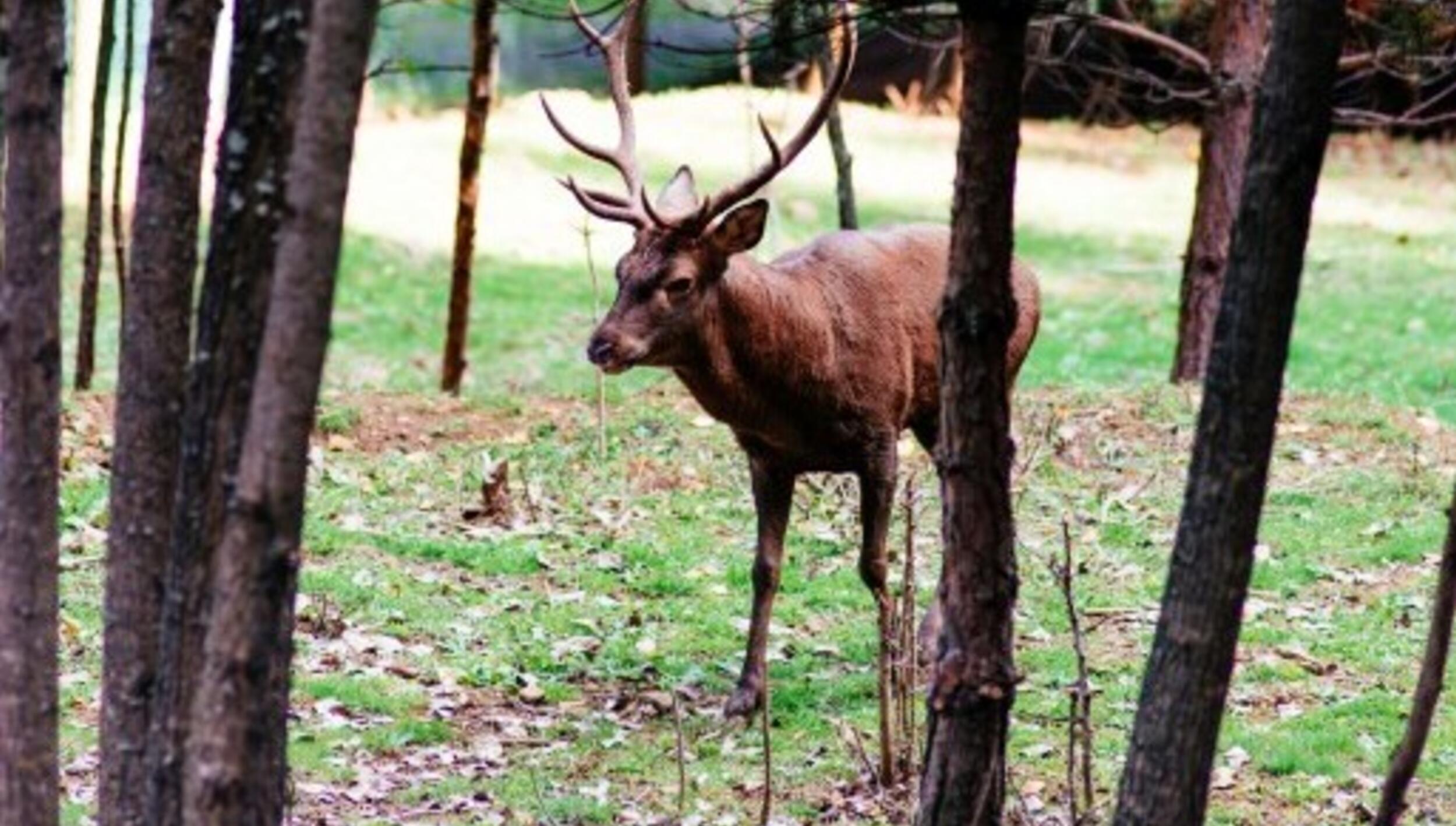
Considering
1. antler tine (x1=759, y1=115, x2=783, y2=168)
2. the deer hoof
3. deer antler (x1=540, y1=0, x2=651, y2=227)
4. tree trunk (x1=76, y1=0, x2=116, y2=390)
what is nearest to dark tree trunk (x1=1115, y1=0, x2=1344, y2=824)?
antler tine (x1=759, y1=115, x2=783, y2=168)

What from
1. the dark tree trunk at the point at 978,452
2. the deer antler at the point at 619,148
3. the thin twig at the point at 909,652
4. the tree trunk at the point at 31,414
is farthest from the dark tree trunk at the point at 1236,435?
the deer antler at the point at 619,148

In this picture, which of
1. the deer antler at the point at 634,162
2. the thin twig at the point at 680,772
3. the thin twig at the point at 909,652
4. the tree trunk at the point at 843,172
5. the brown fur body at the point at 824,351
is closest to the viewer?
the thin twig at the point at 680,772

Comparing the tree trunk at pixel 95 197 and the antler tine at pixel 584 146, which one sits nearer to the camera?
the antler tine at pixel 584 146

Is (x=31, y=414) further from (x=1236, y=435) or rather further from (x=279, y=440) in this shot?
(x=1236, y=435)

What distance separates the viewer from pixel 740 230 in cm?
792

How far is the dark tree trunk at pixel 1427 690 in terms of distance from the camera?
464 centimetres

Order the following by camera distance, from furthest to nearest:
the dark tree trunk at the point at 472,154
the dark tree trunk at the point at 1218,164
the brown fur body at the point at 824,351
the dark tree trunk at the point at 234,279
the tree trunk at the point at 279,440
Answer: the dark tree trunk at the point at 1218,164
the dark tree trunk at the point at 472,154
the brown fur body at the point at 824,351
the dark tree trunk at the point at 234,279
the tree trunk at the point at 279,440

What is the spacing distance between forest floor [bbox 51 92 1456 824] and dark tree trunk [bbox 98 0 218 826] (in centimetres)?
223

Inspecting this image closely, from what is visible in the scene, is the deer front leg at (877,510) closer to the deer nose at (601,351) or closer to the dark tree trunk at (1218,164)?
the deer nose at (601,351)

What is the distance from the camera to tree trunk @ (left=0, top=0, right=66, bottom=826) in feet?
14.0

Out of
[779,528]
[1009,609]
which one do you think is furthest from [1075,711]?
[779,528]

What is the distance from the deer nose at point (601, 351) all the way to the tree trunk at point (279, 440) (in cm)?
387

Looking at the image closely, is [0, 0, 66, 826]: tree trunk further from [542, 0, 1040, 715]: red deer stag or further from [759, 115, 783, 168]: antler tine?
[542, 0, 1040, 715]: red deer stag

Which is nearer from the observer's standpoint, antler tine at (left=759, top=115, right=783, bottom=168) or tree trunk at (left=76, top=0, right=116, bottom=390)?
antler tine at (left=759, top=115, right=783, bottom=168)
